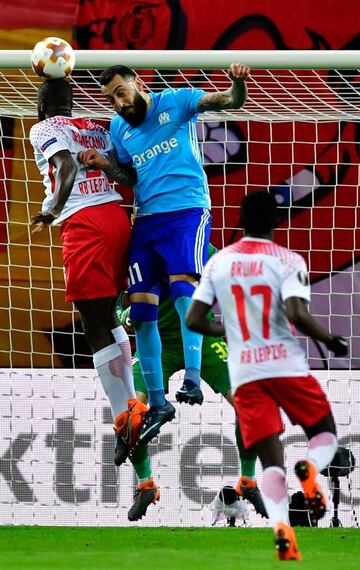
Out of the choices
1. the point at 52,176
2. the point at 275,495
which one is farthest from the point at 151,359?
the point at 275,495

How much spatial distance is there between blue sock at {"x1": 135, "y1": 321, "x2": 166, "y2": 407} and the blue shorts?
24cm

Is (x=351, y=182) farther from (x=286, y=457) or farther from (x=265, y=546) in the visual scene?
(x=265, y=546)

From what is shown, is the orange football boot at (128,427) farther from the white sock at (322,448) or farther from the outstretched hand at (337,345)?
the outstretched hand at (337,345)

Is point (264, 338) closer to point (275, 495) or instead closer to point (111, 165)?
point (275, 495)

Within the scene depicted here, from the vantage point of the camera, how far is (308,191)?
1205 centimetres

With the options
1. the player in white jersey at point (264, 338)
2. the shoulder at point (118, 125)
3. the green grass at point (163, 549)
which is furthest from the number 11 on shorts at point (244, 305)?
the shoulder at point (118, 125)

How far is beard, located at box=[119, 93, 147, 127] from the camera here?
8305mm

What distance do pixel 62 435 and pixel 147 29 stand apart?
153 inches

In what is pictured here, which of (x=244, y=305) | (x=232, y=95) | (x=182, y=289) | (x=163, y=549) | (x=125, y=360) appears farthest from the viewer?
(x=125, y=360)

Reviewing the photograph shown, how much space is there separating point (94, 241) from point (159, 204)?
1.47 ft

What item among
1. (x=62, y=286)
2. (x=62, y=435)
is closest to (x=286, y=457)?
(x=62, y=435)

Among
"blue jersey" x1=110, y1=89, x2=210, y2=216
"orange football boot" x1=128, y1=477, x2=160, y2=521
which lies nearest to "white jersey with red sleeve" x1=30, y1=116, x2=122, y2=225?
"blue jersey" x1=110, y1=89, x2=210, y2=216

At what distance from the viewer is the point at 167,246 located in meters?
8.27

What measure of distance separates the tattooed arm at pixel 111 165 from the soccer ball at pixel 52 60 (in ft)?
1.64
